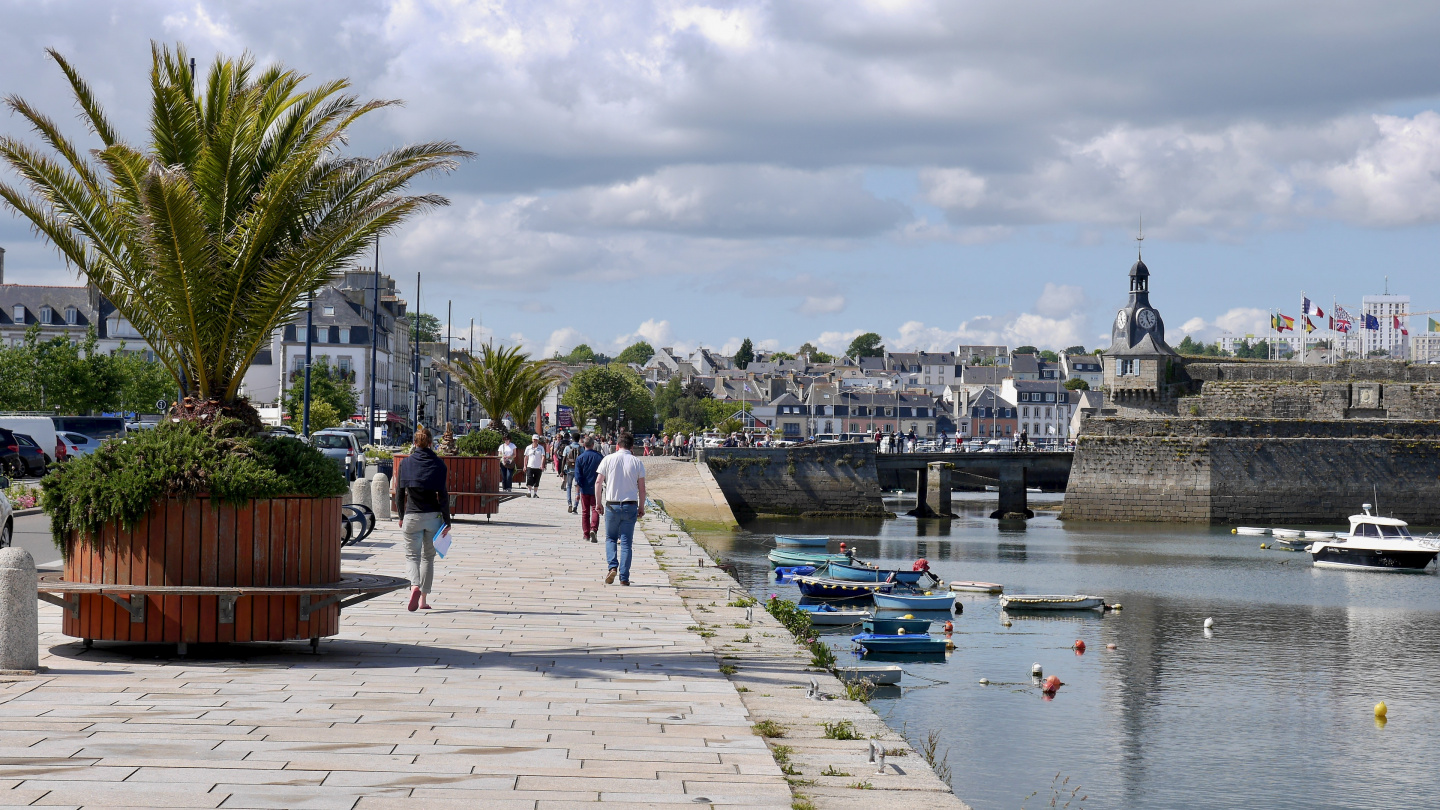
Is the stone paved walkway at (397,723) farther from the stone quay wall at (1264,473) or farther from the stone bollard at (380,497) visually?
the stone quay wall at (1264,473)

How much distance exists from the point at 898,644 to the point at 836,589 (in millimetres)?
6416

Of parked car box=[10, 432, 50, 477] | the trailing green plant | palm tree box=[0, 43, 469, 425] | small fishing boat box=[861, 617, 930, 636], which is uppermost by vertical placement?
palm tree box=[0, 43, 469, 425]

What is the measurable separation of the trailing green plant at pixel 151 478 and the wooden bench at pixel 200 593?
346 mm

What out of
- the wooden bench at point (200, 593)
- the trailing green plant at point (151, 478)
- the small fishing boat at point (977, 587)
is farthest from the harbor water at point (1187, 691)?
the trailing green plant at point (151, 478)

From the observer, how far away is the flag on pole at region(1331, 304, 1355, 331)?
80.8 m

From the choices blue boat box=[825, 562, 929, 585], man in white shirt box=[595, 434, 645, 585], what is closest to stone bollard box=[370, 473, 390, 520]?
man in white shirt box=[595, 434, 645, 585]

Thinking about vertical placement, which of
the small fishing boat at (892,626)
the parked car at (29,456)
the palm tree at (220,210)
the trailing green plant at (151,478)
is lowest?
the small fishing boat at (892,626)

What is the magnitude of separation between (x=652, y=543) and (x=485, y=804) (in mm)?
17356

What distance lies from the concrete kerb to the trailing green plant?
3465 millimetres

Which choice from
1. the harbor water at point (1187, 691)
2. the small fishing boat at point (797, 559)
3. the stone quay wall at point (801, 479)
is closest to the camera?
the harbor water at point (1187, 691)

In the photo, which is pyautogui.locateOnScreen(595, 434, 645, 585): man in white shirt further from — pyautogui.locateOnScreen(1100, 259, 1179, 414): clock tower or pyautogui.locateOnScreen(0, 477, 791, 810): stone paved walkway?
pyautogui.locateOnScreen(1100, 259, 1179, 414): clock tower

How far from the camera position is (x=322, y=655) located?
935cm

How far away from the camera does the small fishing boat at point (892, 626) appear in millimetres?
19953

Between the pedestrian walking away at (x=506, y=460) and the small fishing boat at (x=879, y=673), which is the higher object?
the pedestrian walking away at (x=506, y=460)
